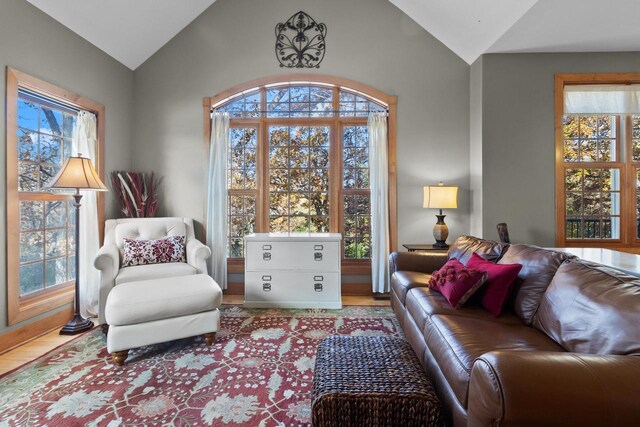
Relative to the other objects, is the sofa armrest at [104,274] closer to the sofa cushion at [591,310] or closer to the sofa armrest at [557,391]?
the sofa armrest at [557,391]

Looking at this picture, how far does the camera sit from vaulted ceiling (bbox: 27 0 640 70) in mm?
2705

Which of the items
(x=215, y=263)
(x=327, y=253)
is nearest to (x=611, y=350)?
(x=327, y=253)

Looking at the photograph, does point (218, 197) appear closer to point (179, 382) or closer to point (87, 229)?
point (87, 229)

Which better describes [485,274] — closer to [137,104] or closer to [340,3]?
[340,3]

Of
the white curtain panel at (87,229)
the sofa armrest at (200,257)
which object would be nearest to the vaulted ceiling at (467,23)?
the white curtain panel at (87,229)

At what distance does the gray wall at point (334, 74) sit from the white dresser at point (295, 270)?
3.32 feet

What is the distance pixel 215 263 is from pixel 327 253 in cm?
142

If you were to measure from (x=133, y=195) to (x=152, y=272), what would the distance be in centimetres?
128

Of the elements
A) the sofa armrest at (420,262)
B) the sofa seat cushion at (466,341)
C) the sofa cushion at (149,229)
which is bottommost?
the sofa seat cushion at (466,341)

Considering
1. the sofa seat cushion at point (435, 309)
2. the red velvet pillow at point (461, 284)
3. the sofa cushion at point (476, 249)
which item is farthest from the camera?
the sofa cushion at point (476, 249)

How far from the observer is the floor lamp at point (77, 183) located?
2.70m

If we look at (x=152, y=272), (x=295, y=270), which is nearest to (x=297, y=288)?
(x=295, y=270)

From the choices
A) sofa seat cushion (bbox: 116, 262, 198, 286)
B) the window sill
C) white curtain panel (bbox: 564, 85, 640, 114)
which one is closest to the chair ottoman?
sofa seat cushion (bbox: 116, 262, 198, 286)

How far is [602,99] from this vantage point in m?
3.46
